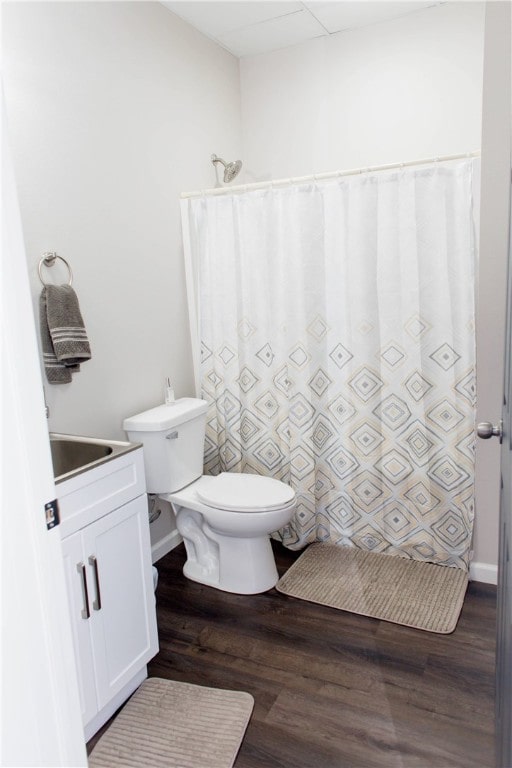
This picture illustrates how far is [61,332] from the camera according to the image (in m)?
2.09

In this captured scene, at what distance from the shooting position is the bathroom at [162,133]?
7.02 feet

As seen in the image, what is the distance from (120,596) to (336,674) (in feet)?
2.62

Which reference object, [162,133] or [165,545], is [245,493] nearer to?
[165,545]

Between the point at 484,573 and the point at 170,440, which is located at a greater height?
the point at 170,440

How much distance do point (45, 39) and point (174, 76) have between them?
84 centimetres

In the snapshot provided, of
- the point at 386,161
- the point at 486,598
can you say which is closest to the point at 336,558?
the point at 486,598

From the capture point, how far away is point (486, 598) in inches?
94.1

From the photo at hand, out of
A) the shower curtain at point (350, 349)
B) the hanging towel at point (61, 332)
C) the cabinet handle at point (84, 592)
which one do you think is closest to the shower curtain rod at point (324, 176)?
the shower curtain at point (350, 349)

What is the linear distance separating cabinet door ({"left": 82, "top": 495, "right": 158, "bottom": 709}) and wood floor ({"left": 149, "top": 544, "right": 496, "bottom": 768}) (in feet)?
0.68

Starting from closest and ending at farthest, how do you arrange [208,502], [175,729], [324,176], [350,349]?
[175,729]
[208,502]
[324,176]
[350,349]

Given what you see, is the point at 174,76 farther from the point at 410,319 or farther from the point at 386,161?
the point at 410,319

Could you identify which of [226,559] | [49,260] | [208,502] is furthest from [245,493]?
[49,260]

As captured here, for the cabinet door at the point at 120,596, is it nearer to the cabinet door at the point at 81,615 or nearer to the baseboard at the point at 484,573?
the cabinet door at the point at 81,615

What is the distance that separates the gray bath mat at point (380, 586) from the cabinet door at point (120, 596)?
30.1 inches
